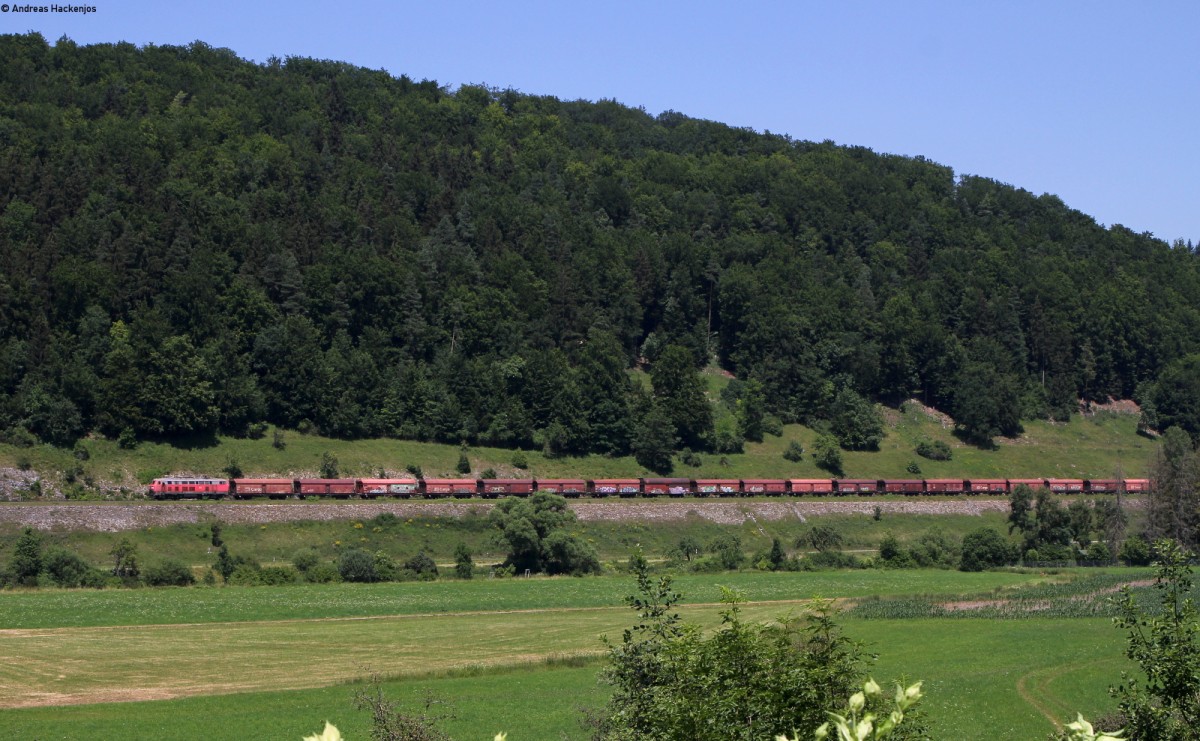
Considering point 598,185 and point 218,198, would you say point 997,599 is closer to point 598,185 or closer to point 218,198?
point 218,198

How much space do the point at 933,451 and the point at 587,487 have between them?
168 ft

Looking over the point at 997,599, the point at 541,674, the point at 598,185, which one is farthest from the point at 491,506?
the point at 598,185

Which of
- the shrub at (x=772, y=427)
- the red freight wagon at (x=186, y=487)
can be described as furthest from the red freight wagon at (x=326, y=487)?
the shrub at (x=772, y=427)

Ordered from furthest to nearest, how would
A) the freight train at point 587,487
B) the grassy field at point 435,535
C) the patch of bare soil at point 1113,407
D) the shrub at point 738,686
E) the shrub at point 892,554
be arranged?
the patch of bare soil at point 1113,407
the freight train at point 587,487
the shrub at point 892,554
the grassy field at point 435,535
the shrub at point 738,686

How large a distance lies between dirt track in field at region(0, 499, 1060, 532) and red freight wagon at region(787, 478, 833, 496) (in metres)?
4.41

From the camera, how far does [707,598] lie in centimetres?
7112

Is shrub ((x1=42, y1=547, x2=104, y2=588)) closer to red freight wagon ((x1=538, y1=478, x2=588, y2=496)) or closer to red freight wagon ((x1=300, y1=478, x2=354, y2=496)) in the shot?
red freight wagon ((x1=300, y1=478, x2=354, y2=496))

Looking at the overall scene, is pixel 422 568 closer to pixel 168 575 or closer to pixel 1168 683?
pixel 168 575

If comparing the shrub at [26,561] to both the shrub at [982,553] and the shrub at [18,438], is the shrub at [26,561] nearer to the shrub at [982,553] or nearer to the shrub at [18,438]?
the shrub at [18,438]

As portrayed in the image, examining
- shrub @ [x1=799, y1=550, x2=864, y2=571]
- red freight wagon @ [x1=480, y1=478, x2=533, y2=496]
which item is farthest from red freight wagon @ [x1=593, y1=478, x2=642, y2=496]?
shrub @ [x1=799, y1=550, x2=864, y2=571]

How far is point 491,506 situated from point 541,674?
2165 inches

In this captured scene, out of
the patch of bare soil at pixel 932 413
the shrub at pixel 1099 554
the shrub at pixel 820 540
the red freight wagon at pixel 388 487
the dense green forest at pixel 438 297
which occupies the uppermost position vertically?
the dense green forest at pixel 438 297

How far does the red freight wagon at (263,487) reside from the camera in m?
97.3

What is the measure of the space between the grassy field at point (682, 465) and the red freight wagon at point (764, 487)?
916 centimetres
